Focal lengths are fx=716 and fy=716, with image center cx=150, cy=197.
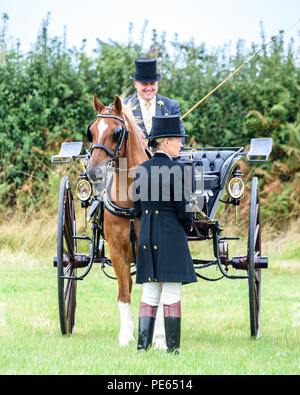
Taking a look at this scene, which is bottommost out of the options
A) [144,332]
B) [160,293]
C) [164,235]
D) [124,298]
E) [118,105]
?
[144,332]

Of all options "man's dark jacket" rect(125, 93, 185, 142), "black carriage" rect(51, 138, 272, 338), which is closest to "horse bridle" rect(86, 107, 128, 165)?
"black carriage" rect(51, 138, 272, 338)

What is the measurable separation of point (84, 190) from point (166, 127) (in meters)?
1.52

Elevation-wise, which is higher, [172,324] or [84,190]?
[84,190]

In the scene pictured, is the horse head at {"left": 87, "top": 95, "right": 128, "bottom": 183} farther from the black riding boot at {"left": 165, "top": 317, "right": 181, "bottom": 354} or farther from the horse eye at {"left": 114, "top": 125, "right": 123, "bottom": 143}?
the black riding boot at {"left": 165, "top": 317, "right": 181, "bottom": 354}

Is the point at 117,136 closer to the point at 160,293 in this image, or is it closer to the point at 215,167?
the point at 160,293

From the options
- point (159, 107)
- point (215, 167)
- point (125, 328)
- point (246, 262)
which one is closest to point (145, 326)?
point (125, 328)

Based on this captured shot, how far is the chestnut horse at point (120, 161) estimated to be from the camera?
556cm

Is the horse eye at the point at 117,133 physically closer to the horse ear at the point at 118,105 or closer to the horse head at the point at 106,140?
the horse head at the point at 106,140

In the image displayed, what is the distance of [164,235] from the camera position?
5207mm

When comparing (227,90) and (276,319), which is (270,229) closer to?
(227,90)

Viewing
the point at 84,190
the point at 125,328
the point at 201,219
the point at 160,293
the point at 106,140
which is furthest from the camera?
the point at 84,190

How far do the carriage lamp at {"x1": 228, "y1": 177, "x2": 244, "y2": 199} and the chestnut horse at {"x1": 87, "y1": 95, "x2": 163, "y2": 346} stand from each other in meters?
0.95

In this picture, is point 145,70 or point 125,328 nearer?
point 125,328

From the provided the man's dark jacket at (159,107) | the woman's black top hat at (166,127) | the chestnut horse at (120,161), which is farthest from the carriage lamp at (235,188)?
the woman's black top hat at (166,127)
